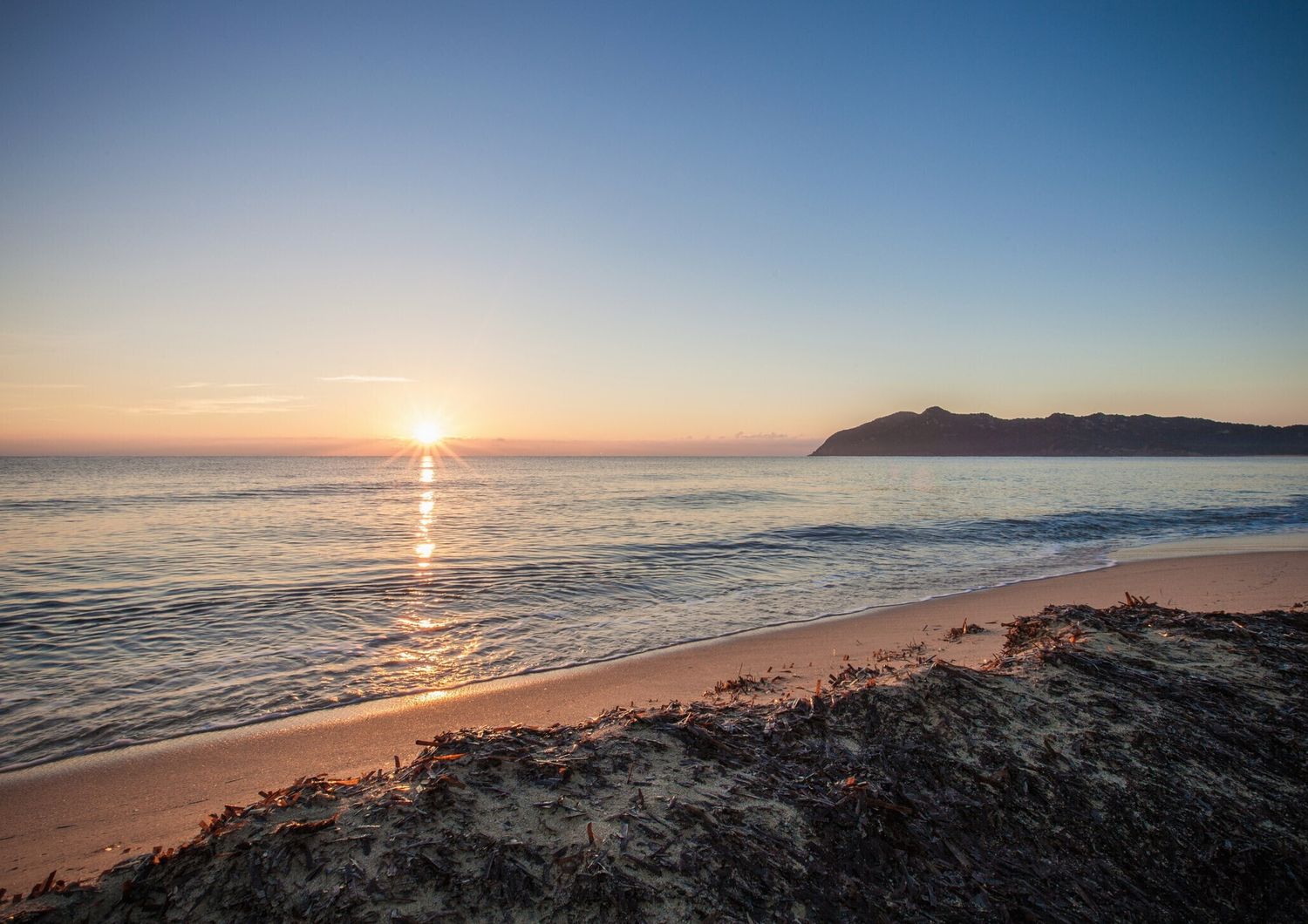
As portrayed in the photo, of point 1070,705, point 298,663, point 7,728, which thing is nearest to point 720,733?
point 1070,705

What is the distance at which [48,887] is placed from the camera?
2.47 meters

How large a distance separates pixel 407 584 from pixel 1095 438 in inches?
7293

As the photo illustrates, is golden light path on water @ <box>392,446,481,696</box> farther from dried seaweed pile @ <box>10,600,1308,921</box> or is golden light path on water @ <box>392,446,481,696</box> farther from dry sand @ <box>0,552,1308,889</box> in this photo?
dried seaweed pile @ <box>10,600,1308,921</box>

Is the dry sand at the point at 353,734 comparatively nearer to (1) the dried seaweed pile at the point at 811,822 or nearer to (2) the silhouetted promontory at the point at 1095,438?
(1) the dried seaweed pile at the point at 811,822

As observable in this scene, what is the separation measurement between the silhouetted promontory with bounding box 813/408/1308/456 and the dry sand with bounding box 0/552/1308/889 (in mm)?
170098

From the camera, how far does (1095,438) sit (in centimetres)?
15575

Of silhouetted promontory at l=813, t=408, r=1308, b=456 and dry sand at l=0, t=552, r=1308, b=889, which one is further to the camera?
silhouetted promontory at l=813, t=408, r=1308, b=456

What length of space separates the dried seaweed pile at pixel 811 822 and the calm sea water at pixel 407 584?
4.04 meters

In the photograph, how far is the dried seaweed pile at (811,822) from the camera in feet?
8.10

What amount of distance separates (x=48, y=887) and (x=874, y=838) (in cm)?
348

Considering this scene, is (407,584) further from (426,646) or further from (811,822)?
(811,822)

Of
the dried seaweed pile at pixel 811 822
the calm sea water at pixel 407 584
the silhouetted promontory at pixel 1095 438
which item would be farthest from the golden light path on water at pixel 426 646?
the silhouetted promontory at pixel 1095 438

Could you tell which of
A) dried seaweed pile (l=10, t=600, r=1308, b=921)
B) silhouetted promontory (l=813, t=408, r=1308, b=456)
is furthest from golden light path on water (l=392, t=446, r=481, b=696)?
silhouetted promontory (l=813, t=408, r=1308, b=456)

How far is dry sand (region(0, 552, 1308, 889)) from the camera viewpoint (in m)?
3.93
